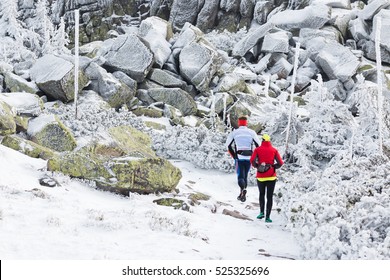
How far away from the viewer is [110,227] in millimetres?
6918

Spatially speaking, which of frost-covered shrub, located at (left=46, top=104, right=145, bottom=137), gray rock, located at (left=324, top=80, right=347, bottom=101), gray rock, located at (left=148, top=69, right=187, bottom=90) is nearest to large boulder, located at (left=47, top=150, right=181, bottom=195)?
frost-covered shrub, located at (left=46, top=104, right=145, bottom=137)

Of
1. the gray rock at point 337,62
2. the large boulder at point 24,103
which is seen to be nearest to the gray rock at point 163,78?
the large boulder at point 24,103

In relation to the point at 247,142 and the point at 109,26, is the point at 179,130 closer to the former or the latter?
the point at 247,142

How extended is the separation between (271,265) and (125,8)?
64.0 metres

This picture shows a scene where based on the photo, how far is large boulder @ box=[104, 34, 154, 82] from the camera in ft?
94.7

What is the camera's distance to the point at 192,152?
17766 mm

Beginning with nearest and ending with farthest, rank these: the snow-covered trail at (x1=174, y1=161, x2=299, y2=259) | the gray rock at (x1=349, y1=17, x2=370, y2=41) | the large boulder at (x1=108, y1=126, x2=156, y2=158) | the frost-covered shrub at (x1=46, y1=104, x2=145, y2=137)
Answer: the snow-covered trail at (x1=174, y1=161, x2=299, y2=259), the large boulder at (x1=108, y1=126, x2=156, y2=158), the frost-covered shrub at (x1=46, y1=104, x2=145, y2=137), the gray rock at (x1=349, y1=17, x2=370, y2=41)

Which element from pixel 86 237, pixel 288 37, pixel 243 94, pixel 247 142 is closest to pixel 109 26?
pixel 288 37

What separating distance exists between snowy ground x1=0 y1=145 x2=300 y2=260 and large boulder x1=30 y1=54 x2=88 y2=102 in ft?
44.2

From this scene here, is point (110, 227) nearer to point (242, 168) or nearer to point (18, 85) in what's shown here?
point (242, 168)

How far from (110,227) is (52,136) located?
8.67 metres

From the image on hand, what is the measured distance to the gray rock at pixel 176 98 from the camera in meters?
28.7

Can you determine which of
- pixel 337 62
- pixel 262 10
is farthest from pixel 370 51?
pixel 262 10

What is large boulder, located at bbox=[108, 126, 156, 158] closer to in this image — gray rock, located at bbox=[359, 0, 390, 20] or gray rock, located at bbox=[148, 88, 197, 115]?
gray rock, located at bbox=[148, 88, 197, 115]
